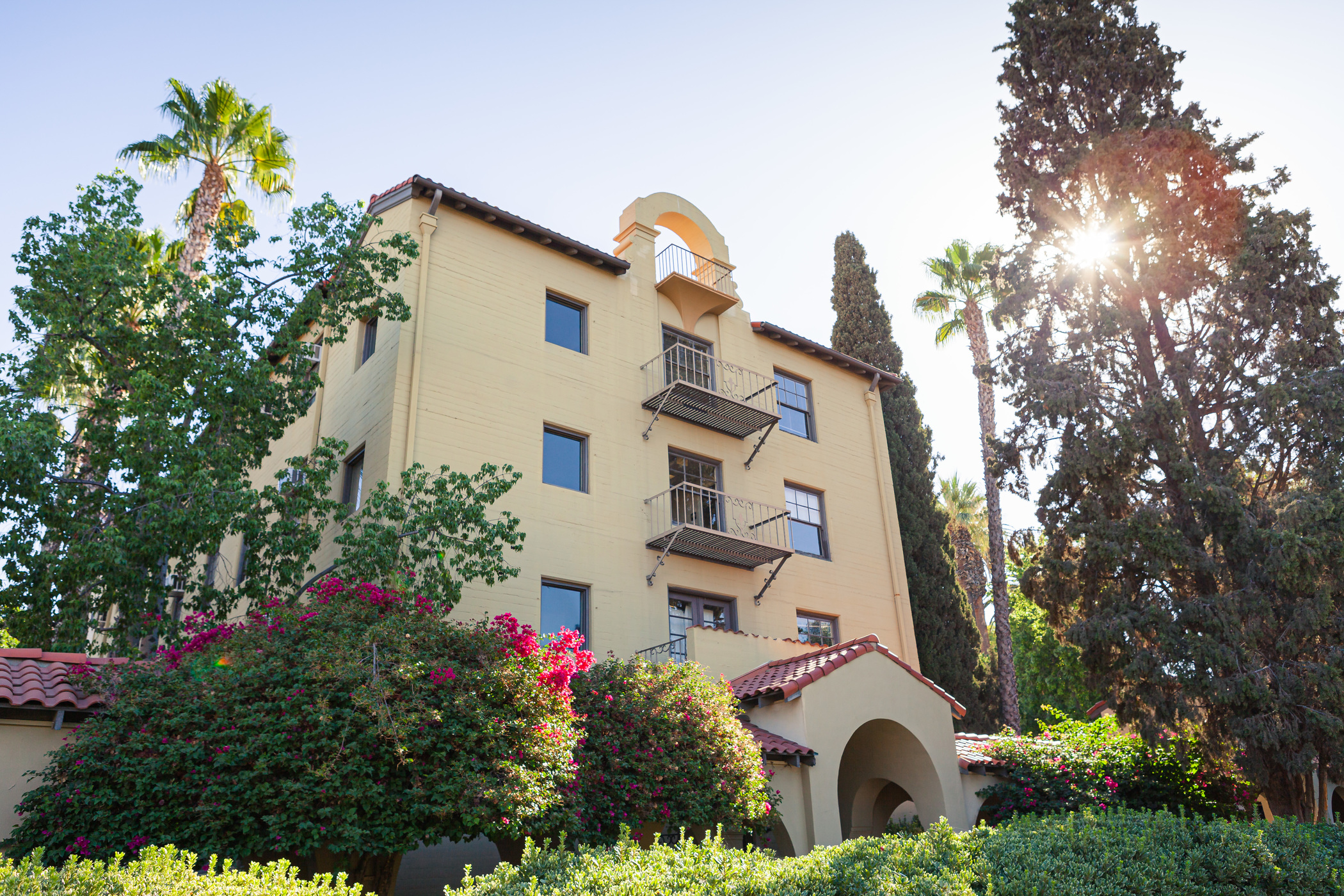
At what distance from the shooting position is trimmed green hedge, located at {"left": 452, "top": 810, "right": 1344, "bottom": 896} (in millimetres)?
6941

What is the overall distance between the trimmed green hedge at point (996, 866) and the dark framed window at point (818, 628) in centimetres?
774

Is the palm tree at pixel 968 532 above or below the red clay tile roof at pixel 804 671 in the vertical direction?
above

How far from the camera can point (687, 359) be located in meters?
18.9

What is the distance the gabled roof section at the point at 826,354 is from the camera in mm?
20406

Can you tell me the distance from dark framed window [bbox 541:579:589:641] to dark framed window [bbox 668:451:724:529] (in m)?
2.41

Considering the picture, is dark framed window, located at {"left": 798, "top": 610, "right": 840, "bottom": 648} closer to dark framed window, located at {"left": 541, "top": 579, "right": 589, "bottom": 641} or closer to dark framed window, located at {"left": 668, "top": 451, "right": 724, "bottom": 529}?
dark framed window, located at {"left": 668, "top": 451, "right": 724, "bottom": 529}

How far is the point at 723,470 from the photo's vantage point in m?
18.4

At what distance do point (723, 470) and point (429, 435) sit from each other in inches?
250

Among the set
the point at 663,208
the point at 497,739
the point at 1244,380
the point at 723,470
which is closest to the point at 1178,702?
the point at 1244,380

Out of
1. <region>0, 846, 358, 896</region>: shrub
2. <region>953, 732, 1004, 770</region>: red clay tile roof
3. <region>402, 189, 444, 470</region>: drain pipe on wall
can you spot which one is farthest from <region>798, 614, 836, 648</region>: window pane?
<region>0, 846, 358, 896</region>: shrub

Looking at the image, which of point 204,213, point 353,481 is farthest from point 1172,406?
point 204,213

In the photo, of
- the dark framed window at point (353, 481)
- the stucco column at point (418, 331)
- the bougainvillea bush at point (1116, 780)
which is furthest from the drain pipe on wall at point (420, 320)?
the bougainvillea bush at point (1116, 780)

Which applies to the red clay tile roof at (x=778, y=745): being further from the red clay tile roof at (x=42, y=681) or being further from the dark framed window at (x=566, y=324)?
the red clay tile roof at (x=42, y=681)

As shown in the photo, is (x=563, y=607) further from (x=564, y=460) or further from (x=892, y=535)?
(x=892, y=535)
